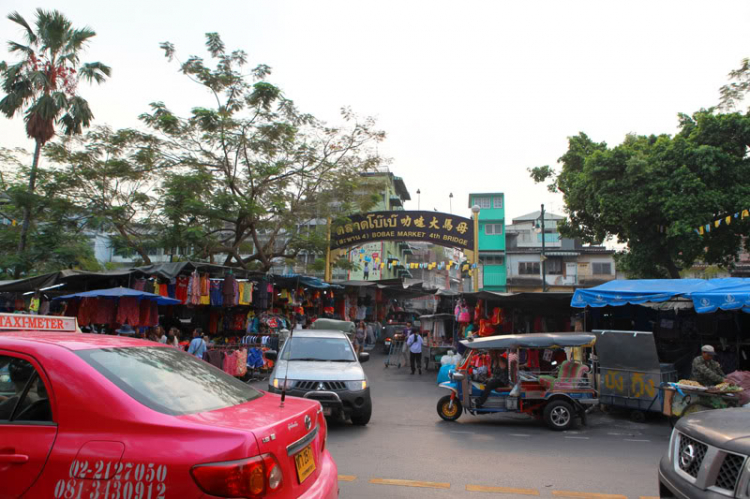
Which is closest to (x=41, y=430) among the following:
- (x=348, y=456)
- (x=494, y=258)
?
(x=348, y=456)

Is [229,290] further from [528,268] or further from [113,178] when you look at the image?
[528,268]

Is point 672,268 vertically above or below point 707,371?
above

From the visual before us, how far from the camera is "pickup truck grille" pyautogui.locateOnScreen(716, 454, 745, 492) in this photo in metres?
3.50

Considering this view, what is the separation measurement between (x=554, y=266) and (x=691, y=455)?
149 ft

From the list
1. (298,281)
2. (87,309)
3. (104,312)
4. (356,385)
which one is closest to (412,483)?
(356,385)

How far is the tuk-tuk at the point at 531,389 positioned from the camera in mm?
9922

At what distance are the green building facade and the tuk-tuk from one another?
123ft

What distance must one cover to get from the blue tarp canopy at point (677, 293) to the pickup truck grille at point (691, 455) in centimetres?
788

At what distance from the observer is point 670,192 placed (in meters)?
20.3

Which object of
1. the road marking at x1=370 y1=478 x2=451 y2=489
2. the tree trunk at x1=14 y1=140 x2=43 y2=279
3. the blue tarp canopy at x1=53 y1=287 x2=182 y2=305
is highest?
the tree trunk at x1=14 y1=140 x2=43 y2=279

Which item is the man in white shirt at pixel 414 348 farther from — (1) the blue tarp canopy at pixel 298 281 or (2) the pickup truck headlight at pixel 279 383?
(2) the pickup truck headlight at pixel 279 383

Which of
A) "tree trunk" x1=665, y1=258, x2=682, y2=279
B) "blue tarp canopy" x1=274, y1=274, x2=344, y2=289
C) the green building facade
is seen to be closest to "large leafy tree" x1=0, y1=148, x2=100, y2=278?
"blue tarp canopy" x1=274, y1=274, x2=344, y2=289

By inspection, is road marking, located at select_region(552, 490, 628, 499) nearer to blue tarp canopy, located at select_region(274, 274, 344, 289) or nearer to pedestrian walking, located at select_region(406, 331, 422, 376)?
pedestrian walking, located at select_region(406, 331, 422, 376)

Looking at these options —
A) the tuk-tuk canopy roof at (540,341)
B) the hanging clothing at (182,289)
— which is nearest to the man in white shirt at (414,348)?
the hanging clothing at (182,289)
